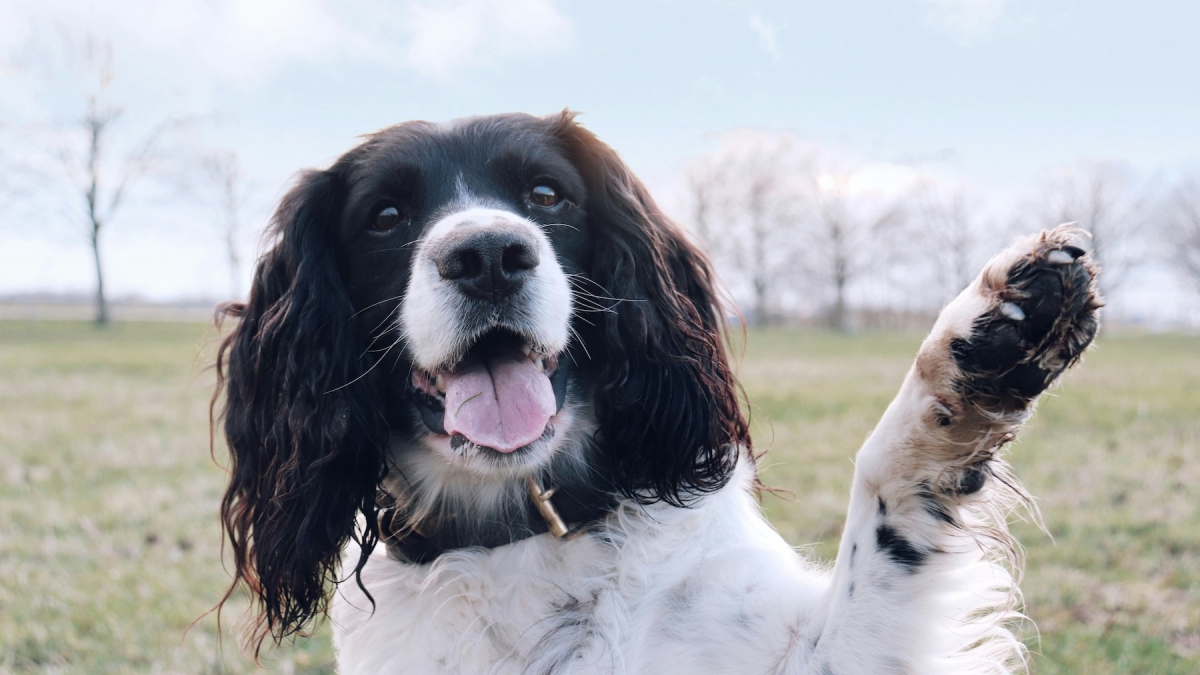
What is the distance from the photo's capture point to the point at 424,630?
265 centimetres

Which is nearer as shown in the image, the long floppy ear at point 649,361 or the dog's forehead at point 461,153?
the long floppy ear at point 649,361

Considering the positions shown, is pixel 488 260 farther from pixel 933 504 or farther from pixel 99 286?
pixel 99 286

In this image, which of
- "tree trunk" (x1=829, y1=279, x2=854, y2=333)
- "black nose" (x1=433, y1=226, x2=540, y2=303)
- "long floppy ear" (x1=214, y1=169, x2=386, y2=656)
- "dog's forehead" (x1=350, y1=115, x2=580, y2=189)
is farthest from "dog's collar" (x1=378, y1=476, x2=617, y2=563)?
"tree trunk" (x1=829, y1=279, x2=854, y2=333)

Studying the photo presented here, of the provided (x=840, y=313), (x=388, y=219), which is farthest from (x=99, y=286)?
(x=388, y=219)


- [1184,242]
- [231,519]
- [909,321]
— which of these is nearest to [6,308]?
[909,321]

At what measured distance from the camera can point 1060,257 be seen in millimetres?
1924

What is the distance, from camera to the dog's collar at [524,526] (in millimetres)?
2742

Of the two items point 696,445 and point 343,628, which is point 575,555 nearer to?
point 696,445

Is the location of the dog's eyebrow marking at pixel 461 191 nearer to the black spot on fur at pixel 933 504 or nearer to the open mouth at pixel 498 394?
the open mouth at pixel 498 394

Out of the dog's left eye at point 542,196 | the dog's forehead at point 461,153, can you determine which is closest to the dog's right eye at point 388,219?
the dog's forehead at point 461,153

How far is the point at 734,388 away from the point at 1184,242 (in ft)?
185

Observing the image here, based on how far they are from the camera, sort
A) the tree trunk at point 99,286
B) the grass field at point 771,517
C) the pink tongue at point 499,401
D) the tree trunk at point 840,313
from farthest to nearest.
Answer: the tree trunk at point 840,313 < the tree trunk at point 99,286 < the grass field at point 771,517 < the pink tongue at point 499,401

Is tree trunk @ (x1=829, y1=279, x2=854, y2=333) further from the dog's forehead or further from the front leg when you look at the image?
the front leg

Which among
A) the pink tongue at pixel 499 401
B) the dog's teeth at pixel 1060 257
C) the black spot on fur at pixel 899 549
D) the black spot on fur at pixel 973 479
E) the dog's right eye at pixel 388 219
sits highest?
the dog's teeth at pixel 1060 257
